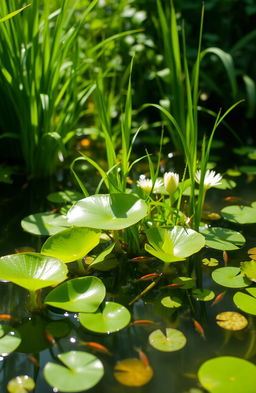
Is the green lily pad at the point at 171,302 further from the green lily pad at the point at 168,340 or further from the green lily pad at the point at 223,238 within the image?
the green lily pad at the point at 223,238

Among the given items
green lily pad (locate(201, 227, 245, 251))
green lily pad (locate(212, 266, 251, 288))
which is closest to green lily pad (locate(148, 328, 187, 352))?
green lily pad (locate(212, 266, 251, 288))

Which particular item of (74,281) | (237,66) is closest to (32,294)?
(74,281)

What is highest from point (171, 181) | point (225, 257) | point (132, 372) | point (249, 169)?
point (171, 181)

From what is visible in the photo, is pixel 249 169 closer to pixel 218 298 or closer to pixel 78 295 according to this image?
pixel 218 298

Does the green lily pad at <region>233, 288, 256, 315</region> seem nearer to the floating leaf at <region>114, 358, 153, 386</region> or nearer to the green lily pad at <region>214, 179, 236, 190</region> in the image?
the floating leaf at <region>114, 358, 153, 386</region>

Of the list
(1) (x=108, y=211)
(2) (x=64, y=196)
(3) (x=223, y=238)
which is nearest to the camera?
(1) (x=108, y=211)

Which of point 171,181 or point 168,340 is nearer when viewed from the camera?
point 168,340

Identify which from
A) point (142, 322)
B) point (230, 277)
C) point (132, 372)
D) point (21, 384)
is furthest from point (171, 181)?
point (21, 384)
